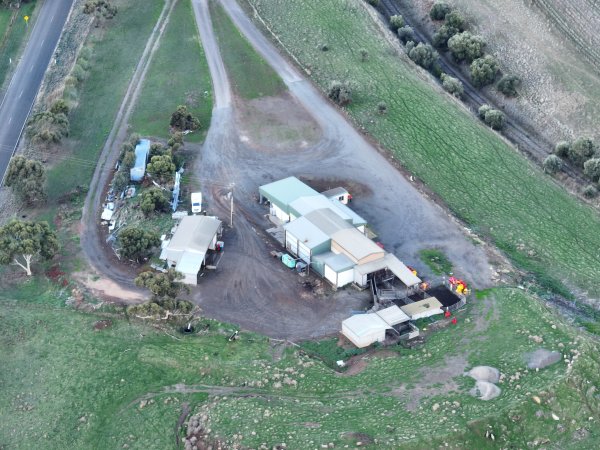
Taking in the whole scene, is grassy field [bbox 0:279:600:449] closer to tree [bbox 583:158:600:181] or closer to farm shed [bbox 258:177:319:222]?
farm shed [bbox 258:177:319:222]

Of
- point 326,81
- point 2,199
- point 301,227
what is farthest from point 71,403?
point 326,81

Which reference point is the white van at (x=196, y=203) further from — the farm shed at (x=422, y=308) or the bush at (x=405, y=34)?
the bush at (x=405, y=34)

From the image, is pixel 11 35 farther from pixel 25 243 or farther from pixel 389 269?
pixel 389 269

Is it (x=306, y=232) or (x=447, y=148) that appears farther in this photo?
(x=447, y=148)

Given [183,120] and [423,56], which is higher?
[423,56]

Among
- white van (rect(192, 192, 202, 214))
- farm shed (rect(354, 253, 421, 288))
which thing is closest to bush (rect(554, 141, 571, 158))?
farm shed (rect(354, 253, 421, 288))

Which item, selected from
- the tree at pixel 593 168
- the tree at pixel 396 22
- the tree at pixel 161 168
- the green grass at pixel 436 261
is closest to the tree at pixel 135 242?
the tree at pixel 161 168

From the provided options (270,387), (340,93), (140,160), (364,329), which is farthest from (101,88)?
(270,387)
